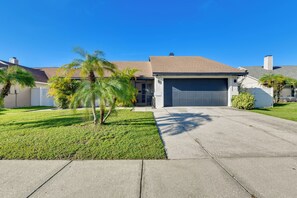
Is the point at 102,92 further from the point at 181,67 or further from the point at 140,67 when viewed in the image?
the point at 140,67

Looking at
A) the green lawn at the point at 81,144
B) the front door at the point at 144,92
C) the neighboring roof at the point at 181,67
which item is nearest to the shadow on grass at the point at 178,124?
the green lawn at the point at 81,144

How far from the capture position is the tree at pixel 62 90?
12172mm

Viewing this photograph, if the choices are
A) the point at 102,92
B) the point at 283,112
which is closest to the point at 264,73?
the point at 283,112

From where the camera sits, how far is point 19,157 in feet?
11.4

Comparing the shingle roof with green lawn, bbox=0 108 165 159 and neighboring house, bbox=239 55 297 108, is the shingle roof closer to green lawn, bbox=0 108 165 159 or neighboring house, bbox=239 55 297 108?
neighboring house, bbox=239 55 297 108

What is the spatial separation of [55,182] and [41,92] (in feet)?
53.0

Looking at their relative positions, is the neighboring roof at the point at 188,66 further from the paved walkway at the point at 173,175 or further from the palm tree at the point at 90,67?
the paved walkway at the point at 173,175

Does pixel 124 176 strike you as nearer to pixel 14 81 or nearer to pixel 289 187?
pixel 289 187

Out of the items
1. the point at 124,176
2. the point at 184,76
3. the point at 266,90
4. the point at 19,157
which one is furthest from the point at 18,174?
the point at 266,90

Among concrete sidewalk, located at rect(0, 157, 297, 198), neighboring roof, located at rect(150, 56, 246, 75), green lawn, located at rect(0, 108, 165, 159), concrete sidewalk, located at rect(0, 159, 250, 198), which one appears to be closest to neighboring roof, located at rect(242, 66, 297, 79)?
neighboring roof, located at rect(150, 56, 246, 75)

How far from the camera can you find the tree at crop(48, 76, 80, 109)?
12.2m

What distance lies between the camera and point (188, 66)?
14.4 m

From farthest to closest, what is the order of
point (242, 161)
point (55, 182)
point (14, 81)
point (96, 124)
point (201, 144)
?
point (14, 81), point (96, 124), point (201, 144), point (242, 161), point (55, 182)

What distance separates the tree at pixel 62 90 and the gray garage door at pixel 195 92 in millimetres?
8028
